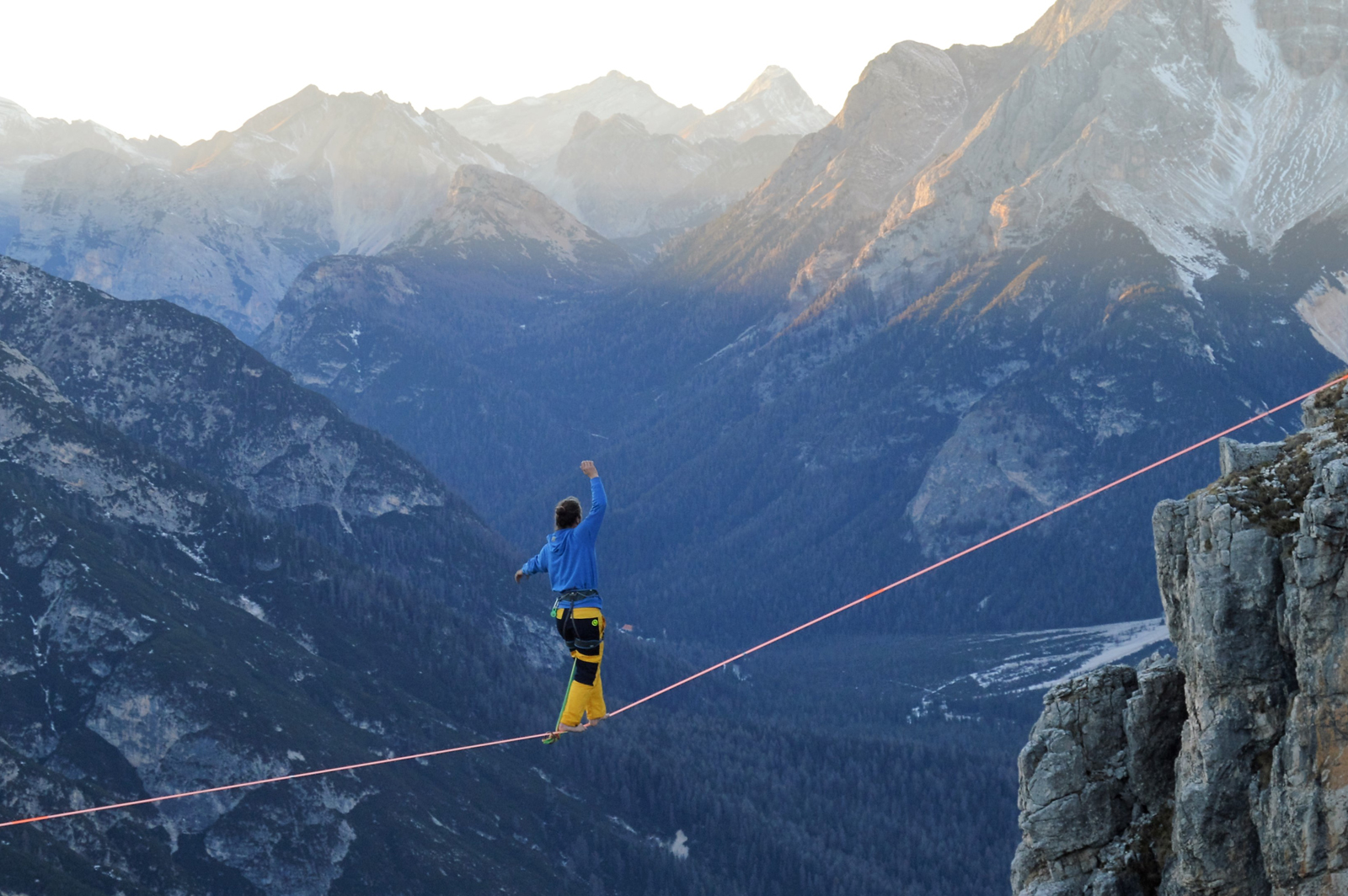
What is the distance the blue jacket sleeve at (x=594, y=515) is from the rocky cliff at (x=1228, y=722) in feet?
45.6

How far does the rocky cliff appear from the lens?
31.2 metres

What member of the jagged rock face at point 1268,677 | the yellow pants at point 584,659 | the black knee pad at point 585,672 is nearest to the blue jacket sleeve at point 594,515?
the yellow pants at point 584,659

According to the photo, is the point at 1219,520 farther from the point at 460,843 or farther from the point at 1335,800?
the point at 460,843

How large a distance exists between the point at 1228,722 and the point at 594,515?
17.8 m

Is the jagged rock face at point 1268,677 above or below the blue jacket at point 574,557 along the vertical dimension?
below

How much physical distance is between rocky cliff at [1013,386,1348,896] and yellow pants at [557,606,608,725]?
12922mm

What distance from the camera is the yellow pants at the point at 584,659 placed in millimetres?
41750

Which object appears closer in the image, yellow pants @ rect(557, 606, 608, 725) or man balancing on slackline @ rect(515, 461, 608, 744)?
man balancing on slackline @ rect(515, 461, 608, 744)

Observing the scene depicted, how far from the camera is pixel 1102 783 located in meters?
38.4

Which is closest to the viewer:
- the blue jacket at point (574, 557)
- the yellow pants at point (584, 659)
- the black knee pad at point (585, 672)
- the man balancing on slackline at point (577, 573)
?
the man balancing on slackline at point (577, 573)

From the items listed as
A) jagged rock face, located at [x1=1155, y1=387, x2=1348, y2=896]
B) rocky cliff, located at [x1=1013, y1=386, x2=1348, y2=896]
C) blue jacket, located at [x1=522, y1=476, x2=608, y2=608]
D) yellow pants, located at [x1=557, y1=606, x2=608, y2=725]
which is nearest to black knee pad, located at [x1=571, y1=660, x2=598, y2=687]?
yellow pants, located at [x1=557, y1=606, x2=608, y2=725]

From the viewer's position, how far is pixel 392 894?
586 feet

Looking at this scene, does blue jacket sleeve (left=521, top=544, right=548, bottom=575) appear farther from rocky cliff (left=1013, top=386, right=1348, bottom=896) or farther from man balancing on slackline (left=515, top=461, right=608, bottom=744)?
rocky cliff (left=1013, top=386, right=1348, bottom=896)

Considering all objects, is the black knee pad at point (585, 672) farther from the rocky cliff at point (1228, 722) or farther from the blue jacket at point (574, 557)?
the rocky cliff at point (1228, 722)
